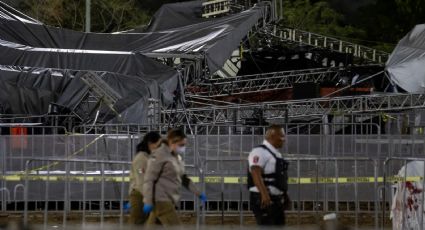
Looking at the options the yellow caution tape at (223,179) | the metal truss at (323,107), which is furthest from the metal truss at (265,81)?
the yellow caution tape at (223,179)

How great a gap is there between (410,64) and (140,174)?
73.1 ft

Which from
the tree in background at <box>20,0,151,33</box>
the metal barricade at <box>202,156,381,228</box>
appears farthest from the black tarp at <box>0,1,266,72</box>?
the tree in background at <box>20,0,151,33</box>

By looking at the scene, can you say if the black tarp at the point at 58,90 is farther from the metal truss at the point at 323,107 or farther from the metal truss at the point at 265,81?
the metal truss at the point at 265,81

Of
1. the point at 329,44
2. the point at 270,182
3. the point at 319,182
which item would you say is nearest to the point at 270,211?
the point at 270,182

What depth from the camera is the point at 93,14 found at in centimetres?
5272

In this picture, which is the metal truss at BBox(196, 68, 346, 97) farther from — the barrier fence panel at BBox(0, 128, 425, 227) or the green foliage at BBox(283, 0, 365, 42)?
the barrier fence panel at BBox(0, 128, 425, 227)

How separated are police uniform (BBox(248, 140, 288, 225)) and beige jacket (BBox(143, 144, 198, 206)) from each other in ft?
3.12

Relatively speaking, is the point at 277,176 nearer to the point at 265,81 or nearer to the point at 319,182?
the point at 319,182

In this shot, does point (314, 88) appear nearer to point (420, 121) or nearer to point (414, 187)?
point (420, 121)

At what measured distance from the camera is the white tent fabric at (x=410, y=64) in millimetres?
32188

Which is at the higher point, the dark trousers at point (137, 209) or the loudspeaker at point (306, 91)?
the loudspeaker at point (306, 91)

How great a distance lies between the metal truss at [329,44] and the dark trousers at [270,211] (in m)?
29.5

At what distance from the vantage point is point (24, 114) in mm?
25547

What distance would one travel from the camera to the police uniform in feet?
36.1
